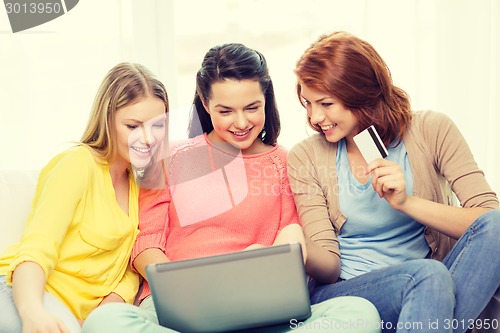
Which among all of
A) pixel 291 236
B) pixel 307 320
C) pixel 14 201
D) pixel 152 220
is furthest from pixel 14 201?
pixel 307 320

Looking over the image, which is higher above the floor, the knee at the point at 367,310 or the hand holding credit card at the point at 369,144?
the hand holding credit card at the point at 369,144

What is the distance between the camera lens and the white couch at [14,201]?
1695 mm

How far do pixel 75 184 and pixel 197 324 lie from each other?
459 millimetres

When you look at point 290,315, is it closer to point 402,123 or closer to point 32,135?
point 402,123

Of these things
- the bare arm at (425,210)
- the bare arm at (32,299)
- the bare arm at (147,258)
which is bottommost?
the bare arm at (147,258)

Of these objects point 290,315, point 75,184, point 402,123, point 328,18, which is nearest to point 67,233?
point 75,184

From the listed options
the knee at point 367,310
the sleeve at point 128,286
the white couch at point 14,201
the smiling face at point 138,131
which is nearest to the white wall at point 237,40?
the white couch at point 14,201

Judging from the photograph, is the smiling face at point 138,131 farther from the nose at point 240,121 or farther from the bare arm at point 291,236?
the bare arm at point 291,236

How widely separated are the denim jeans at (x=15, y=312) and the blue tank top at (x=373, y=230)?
65 cm

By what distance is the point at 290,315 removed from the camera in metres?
1.38

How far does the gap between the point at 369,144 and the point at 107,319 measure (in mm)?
730

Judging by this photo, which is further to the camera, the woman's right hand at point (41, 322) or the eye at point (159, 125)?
the eye at point (159, 125)

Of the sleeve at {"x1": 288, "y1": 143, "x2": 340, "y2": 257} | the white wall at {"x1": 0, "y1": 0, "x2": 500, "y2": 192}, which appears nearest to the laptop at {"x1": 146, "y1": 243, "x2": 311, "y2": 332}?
the sleeve at {"x1": 288, "y1": 143, "x2": 340, "y2": 257}

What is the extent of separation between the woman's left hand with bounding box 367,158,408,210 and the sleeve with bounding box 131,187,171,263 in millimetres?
534
